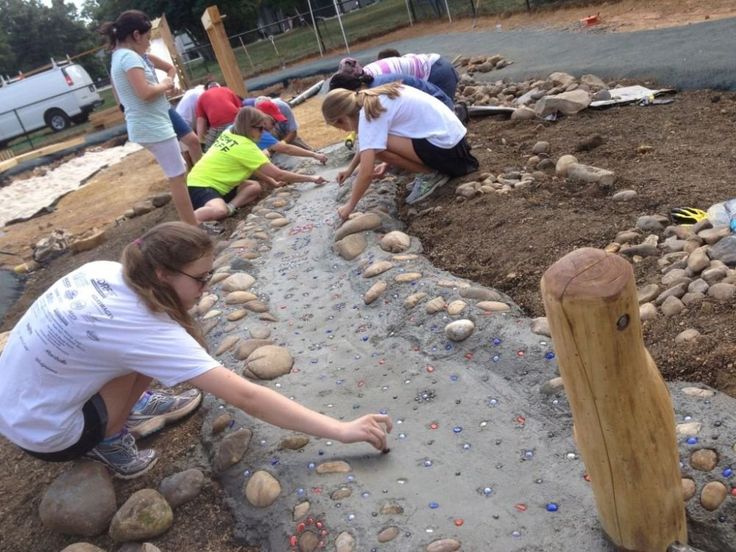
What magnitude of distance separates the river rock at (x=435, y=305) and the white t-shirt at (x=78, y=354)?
1.22m

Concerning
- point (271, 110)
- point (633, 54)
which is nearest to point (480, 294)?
point (271, 110)

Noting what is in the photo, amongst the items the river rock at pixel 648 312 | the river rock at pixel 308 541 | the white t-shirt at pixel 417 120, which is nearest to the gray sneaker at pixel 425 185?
the white t-shirt at pixel 417 120

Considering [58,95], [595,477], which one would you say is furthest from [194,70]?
[595,477]

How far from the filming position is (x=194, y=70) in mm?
28562

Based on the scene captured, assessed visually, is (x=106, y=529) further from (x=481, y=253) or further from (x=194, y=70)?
(x=194, y=70)

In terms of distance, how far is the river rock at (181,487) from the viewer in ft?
8.28

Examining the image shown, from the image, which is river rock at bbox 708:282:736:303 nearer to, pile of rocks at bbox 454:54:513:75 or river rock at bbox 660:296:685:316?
river rock at bbox 660:296:685:316

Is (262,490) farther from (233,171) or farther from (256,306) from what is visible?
(233,171)

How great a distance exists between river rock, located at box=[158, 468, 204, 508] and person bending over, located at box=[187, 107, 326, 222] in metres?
3.28

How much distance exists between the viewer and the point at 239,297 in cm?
391

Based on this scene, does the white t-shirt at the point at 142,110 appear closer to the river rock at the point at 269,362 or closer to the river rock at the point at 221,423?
the river rock at the point at 269,362

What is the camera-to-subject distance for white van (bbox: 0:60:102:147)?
2098 centimetres

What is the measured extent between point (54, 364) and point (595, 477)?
1.71 metres

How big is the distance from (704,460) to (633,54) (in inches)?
249
